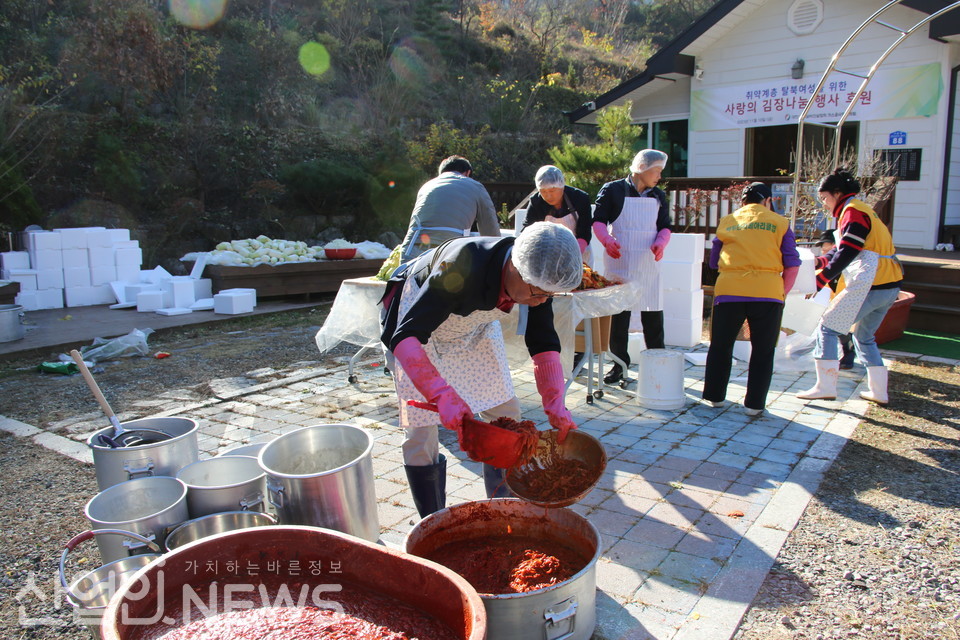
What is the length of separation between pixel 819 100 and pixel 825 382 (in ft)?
30.3

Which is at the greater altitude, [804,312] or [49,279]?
[49,279]

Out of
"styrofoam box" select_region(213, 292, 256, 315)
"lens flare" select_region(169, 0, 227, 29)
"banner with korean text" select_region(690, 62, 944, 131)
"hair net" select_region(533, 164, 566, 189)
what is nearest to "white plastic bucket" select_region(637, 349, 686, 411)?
"hair net" select_region(533, 164, 566, 189)

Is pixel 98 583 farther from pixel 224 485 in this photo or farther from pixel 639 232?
pixel 639 232

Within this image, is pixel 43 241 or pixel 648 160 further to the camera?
pixel 43 241

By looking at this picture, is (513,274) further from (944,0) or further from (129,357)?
(944,0)

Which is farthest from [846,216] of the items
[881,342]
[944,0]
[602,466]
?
[944,0]

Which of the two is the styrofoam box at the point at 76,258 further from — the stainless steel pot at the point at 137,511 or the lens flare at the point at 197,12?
the lens flare at the point at 197,12

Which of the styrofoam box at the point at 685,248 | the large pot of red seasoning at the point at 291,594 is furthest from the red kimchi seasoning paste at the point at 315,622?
the styrofoam box at the point at 685,248

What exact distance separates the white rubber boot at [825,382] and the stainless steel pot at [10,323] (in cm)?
828

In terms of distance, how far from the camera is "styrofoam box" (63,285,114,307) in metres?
9.83

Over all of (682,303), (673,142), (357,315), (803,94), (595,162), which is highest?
(803,94)

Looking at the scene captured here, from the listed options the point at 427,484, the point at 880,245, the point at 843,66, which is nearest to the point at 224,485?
the point at 427,484

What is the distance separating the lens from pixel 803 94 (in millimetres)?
12734

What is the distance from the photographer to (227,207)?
50.3 feet
